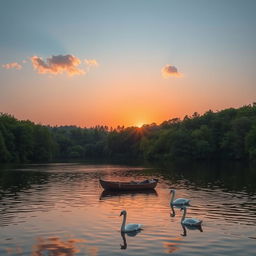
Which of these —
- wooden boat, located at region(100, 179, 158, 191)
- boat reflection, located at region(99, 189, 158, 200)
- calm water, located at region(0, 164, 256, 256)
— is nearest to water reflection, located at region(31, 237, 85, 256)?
calm water, located at region(0, 164, 256, 256)

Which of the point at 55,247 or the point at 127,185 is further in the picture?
the point at 127,185

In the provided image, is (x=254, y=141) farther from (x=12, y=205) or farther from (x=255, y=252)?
(x=255, y=252)

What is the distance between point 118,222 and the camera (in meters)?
28.4

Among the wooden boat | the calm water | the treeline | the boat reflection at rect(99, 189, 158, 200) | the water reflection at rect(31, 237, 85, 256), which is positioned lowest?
the water reflection at rect(31, 237, 85, 256)

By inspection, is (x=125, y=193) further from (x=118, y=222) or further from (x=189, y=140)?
(x=189, y=140)

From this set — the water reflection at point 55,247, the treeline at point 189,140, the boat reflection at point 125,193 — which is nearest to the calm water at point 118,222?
the water reflection at point 55,247

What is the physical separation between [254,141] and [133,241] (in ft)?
338

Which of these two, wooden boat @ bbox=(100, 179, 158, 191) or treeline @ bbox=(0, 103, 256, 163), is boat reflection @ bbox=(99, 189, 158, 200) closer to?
wooden boat @ bbox=(100, 179, 158, 191)

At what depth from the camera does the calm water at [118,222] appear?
2148cm

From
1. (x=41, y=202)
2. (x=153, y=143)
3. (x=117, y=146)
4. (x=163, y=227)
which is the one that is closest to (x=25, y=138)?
(x=153, y=143)

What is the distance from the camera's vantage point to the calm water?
70.5ft

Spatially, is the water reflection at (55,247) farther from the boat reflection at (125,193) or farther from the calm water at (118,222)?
the boat reflection at (125,193)

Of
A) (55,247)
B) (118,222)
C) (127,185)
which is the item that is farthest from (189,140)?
(55,247)

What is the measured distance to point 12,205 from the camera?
36.7 meters
